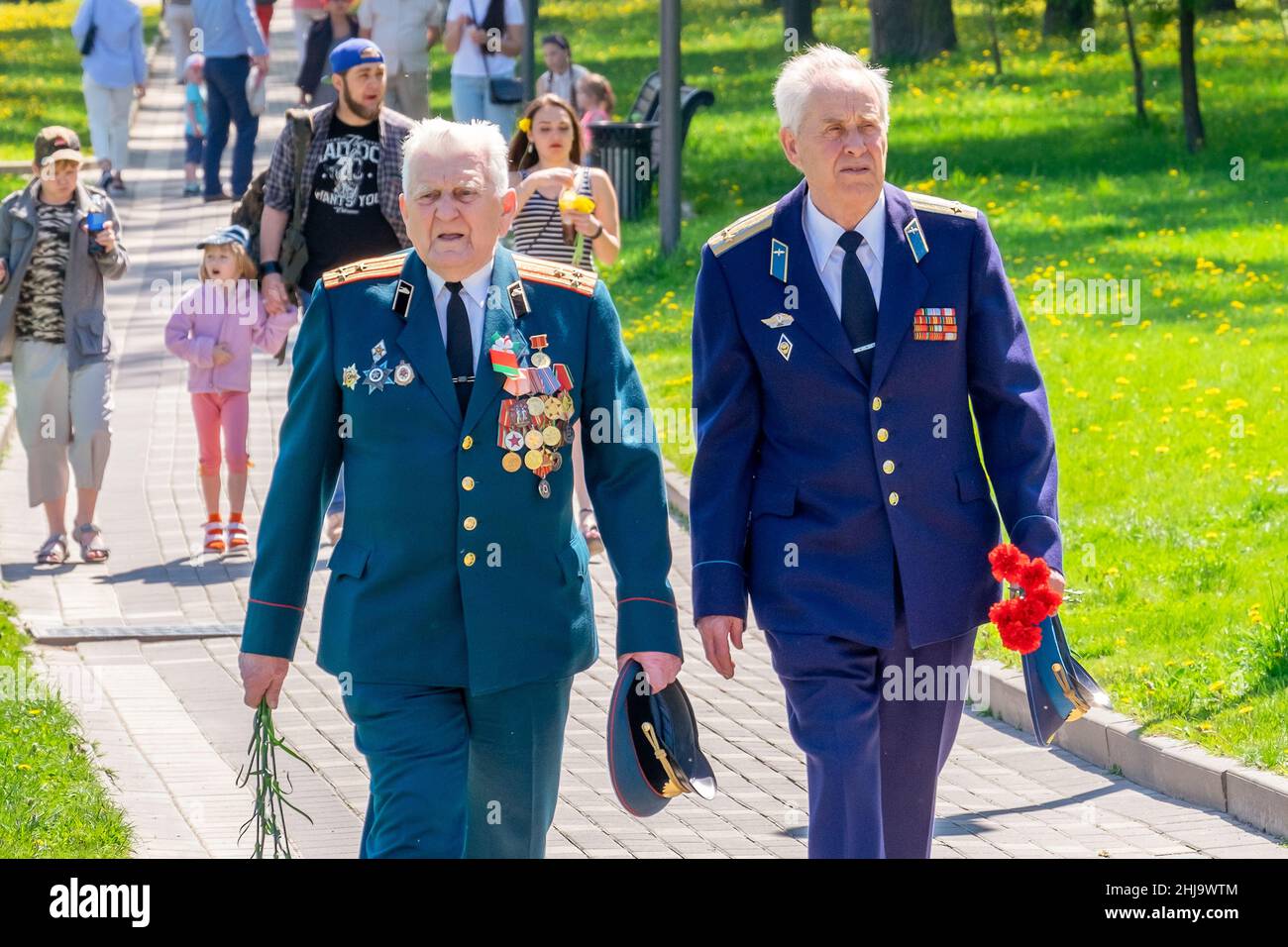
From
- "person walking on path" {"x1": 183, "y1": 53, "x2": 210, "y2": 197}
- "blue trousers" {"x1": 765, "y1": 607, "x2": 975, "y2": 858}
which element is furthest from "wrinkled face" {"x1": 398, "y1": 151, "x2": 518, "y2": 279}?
"person walking on path" {"x1": 183, "y1": 53, "x2": 210, "y2": 197}

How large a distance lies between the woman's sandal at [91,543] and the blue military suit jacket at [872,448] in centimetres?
635

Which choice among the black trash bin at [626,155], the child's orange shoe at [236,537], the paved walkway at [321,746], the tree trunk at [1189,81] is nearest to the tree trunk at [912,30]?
the tree trunk at [1189,81]

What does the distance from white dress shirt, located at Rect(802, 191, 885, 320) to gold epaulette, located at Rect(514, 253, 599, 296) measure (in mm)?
549

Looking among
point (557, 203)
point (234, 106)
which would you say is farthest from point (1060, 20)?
point (557, 203)

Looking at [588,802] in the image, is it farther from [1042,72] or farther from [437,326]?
[1042,72]

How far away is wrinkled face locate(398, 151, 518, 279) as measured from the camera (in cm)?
491

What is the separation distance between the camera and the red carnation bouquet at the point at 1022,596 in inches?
197

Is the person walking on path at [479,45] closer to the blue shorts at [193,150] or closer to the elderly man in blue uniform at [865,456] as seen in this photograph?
the blue shorts at [193,150]

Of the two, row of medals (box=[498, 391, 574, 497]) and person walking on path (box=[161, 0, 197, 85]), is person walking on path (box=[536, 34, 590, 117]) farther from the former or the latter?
row of medals (box=[498, 391, 574, 497])

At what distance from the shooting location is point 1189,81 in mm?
22312

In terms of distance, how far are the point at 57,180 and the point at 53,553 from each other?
183 cm
